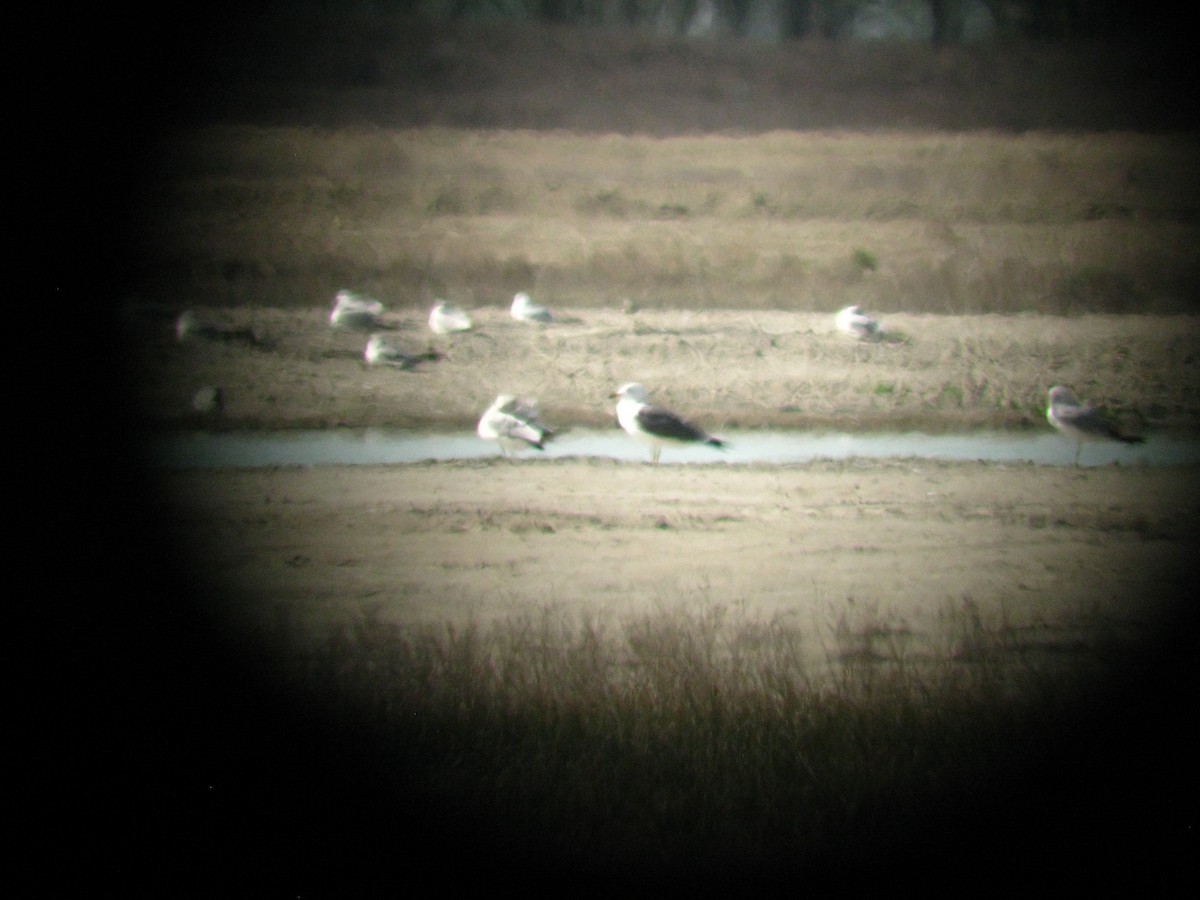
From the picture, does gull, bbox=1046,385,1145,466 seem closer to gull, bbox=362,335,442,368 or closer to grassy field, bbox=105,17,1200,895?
grassy field, bbox=105,17,1200,895

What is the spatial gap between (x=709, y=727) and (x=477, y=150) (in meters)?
16.2

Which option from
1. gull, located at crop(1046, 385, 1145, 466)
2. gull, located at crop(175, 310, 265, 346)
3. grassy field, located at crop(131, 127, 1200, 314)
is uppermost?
grassy field, located at crop(131, 127, 1200, 314)

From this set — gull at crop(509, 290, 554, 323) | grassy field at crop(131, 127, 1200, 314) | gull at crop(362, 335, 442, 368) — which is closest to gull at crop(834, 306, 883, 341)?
grassy field at crop(131, 127, 1200, 314)

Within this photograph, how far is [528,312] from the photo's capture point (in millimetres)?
13086

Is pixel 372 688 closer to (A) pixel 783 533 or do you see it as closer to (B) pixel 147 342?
(A) pixel 783 533

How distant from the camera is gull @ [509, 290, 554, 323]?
42.9 ft

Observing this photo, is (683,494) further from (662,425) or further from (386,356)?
(386,356)

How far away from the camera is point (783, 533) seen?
6727 millimetres

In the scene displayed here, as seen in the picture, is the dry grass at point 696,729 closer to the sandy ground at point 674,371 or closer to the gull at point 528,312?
the sandy ground at point 674,371

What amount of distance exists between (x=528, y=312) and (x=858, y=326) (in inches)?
148

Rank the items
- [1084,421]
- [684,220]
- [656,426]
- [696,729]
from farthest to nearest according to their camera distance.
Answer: [684,220] → [1084,421] → [656,426] → [696,729]

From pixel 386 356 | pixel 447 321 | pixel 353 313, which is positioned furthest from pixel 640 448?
pixel 353 313

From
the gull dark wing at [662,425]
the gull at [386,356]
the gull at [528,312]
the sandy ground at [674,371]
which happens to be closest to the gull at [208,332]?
the sandy ground at [674,371]

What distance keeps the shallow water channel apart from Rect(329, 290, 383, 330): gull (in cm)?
308
